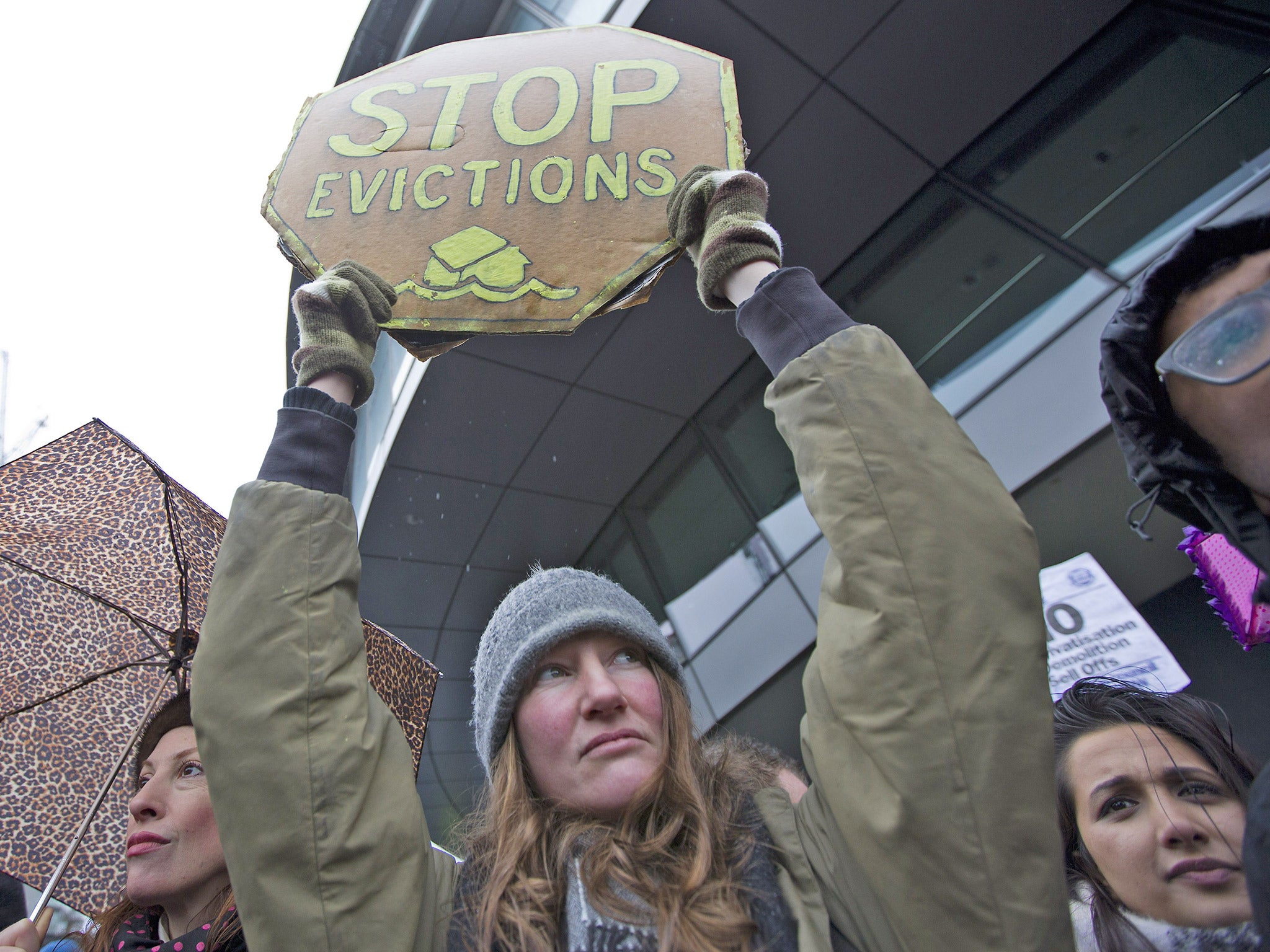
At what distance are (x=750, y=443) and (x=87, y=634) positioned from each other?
3625mm

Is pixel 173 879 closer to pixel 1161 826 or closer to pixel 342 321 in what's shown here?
pixel 342 321

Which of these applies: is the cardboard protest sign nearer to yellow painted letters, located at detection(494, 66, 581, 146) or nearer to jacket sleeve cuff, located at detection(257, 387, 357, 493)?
yellow painted letters, located at detection(494, 66, 581, 146)

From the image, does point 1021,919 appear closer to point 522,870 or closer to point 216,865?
point 522,870

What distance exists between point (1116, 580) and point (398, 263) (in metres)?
3.53

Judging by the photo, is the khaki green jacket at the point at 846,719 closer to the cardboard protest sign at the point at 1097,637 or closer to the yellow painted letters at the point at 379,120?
the yellow painted letters at the point at 379,120

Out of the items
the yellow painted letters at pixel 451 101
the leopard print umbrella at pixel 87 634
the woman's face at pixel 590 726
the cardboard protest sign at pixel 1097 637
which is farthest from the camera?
the cardboard protest sign at pixel 1097 637

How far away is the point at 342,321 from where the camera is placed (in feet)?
4.20

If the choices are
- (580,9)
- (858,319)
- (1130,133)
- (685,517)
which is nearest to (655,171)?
(580,9)

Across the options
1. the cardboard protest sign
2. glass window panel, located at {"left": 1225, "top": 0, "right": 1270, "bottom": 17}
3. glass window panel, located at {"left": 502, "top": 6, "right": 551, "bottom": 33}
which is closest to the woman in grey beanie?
the cardboard protest sign

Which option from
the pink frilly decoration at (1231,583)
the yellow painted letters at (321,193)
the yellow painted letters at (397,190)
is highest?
the pink frilly decoration at (1231,583)

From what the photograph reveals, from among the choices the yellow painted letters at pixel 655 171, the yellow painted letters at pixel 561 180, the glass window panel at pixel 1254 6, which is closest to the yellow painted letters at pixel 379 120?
the yellow painted letters at pixel 561 180

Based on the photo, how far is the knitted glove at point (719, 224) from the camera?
1177 mm

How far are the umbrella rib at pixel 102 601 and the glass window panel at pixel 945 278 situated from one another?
3.64m

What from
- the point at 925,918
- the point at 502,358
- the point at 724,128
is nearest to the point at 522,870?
the point at 925,918
